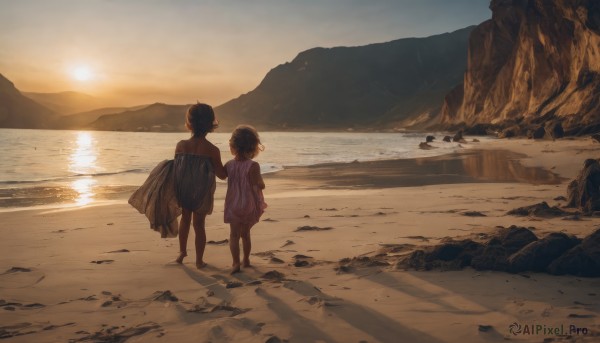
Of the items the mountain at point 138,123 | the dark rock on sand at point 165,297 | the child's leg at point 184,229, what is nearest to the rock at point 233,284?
the dark rock on sand at point 165,297

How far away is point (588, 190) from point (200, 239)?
5298 mm

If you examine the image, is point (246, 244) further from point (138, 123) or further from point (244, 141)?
point (138, 123)

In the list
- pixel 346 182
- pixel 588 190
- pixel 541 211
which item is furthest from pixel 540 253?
pixel 346 182

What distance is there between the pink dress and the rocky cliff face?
106ft

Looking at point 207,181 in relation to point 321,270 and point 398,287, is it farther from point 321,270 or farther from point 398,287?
point 398,287

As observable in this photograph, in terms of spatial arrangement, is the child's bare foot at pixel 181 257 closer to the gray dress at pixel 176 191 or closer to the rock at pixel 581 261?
the gray dress at pixel 176 191

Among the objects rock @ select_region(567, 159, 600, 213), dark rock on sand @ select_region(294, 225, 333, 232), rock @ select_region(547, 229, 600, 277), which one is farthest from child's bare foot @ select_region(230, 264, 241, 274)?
rock @ select_region(567, 159, 600, 213)

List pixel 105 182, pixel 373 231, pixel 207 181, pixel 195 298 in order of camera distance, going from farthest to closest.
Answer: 1. pixel 105 182
2. pixel 373 231
3. pixel 207 181
4. pixel 195 298

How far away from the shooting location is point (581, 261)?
377 centimetres

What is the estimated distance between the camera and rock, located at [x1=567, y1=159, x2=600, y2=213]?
21.4ft

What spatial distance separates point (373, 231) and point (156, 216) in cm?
261

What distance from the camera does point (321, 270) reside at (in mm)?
4328

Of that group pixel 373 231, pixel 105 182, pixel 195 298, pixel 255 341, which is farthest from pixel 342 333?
pixel 105 182

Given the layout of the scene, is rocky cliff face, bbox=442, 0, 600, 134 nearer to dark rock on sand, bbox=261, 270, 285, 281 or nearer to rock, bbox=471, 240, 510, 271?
rock, bbox=471, 240, 510, 271
